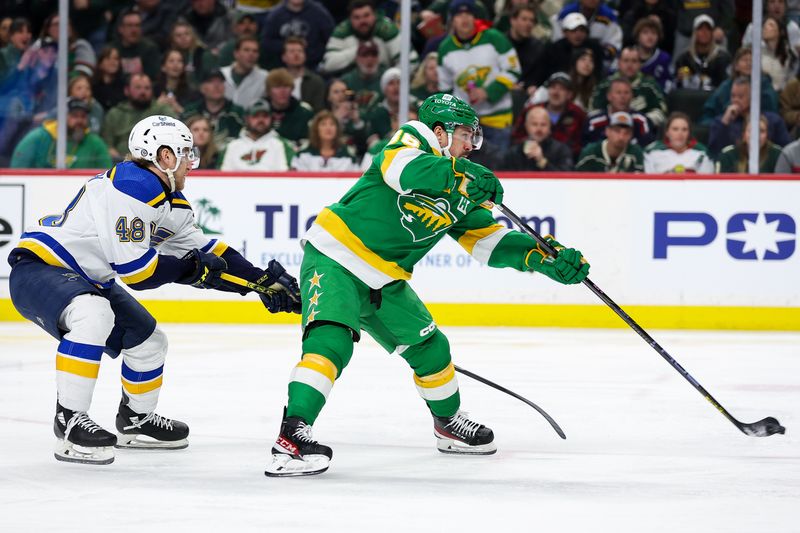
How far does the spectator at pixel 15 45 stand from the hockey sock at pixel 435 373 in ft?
17.5

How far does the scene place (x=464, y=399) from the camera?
209 inches

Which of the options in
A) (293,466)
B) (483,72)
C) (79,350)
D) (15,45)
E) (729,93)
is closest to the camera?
(293,466)

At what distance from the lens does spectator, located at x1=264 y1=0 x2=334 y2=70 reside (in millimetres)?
8781

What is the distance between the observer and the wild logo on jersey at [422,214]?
394 cm

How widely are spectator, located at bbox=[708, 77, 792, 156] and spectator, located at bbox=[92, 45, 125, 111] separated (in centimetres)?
379

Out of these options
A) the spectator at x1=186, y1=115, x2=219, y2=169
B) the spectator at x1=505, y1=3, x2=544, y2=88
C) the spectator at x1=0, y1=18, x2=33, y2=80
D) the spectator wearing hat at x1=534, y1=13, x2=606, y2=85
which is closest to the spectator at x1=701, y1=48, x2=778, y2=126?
the spectator wearing hat at x1=534, y1=13, x2=606, y2=85

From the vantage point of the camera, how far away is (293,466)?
3600 mm

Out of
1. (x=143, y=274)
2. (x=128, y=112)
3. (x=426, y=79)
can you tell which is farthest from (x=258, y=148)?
(x=143, y=274)

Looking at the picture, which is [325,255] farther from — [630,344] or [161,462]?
[630,344]

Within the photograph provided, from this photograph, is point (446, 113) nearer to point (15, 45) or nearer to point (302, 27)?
point (302, 27)

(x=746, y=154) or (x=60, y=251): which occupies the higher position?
(x=746, y=154)

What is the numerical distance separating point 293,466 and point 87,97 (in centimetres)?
541

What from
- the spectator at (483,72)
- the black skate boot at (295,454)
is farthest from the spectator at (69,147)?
the black skate boot at (295,454)

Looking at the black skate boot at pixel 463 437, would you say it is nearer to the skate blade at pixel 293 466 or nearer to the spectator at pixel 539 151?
the skate blade at pixel 293 466
